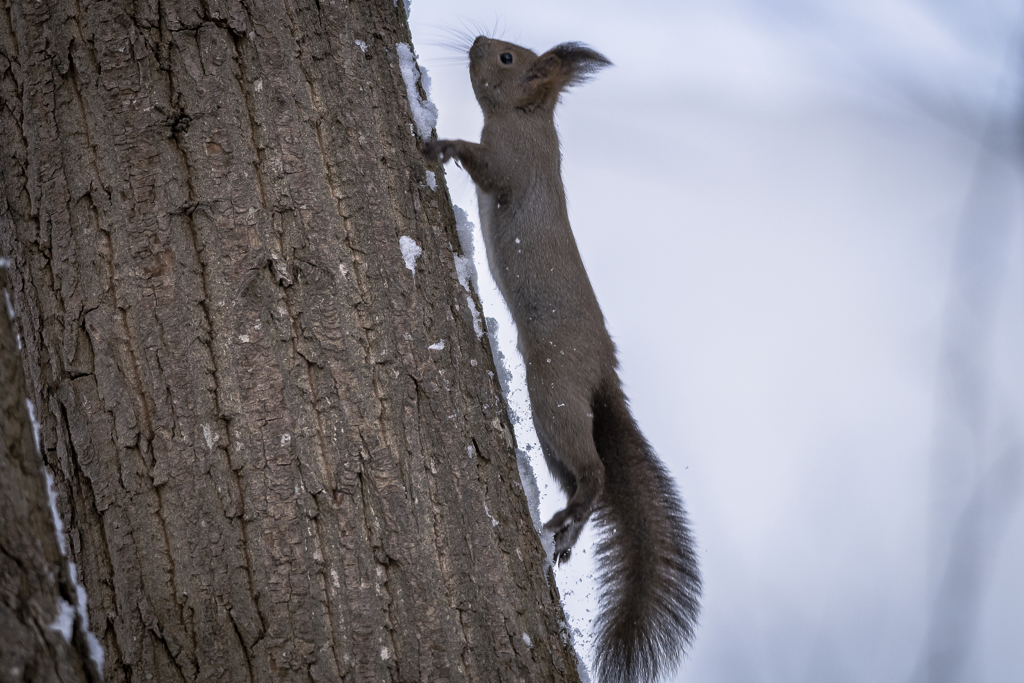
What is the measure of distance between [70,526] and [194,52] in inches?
29.9

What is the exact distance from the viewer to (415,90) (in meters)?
1.47

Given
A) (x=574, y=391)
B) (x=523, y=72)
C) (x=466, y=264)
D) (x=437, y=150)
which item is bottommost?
(x=574, y=391)

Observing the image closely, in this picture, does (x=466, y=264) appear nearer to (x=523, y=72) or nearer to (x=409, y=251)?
(x=409, y=251)

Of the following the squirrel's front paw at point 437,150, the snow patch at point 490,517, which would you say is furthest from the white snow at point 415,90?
the snow patch at point 490,517

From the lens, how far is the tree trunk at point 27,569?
678mm

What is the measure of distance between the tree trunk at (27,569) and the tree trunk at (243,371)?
0.25 m

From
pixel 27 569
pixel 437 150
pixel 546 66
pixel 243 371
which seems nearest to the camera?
pixel 27 569

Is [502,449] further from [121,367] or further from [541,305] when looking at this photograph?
[541,305]

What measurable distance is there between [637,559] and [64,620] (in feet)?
4.78

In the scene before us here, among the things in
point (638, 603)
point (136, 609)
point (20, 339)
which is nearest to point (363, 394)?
point (136, 609)

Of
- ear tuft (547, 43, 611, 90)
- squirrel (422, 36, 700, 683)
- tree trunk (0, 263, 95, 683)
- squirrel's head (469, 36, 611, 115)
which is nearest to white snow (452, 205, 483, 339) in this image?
squirrel (422, 36, 700, 683)

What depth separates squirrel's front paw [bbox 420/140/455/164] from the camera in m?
1.53

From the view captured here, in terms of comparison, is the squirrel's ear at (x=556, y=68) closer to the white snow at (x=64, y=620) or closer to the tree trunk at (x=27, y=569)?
the tree trunk at (x=27, y=569)

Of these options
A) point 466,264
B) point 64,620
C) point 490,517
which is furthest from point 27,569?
point 466,264
